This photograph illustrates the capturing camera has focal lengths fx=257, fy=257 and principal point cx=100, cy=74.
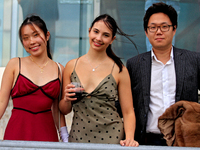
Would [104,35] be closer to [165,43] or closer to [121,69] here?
[121,69]

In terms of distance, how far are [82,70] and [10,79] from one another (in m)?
0.58

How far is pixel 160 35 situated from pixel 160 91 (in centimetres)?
49

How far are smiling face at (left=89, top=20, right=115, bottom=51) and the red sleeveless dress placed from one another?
0.54 meters

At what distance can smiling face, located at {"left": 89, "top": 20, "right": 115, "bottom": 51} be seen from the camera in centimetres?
205

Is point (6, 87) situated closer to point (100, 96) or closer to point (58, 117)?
point (58, 117)

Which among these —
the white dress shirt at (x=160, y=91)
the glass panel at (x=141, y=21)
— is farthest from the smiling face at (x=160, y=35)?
the glass panel at (x=141, y=21)

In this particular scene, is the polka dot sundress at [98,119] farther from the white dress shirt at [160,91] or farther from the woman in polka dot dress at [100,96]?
the white dress shirt at [160,91]

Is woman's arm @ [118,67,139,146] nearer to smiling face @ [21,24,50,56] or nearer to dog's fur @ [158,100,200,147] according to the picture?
dog's fur @ [158,100,200,147]

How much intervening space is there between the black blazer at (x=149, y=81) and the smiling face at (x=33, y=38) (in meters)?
0.85

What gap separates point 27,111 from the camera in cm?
208

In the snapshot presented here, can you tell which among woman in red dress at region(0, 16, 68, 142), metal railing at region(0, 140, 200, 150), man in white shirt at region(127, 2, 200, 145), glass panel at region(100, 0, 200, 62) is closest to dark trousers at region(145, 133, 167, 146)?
man in white shirt at region(127, 2, 200, 145)

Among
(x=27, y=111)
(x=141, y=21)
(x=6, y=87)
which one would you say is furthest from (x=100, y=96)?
(x=141, y=21)

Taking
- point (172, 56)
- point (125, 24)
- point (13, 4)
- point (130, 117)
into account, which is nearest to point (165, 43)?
point (172, 56)

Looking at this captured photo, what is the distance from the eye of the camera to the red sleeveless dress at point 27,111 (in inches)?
81.2
